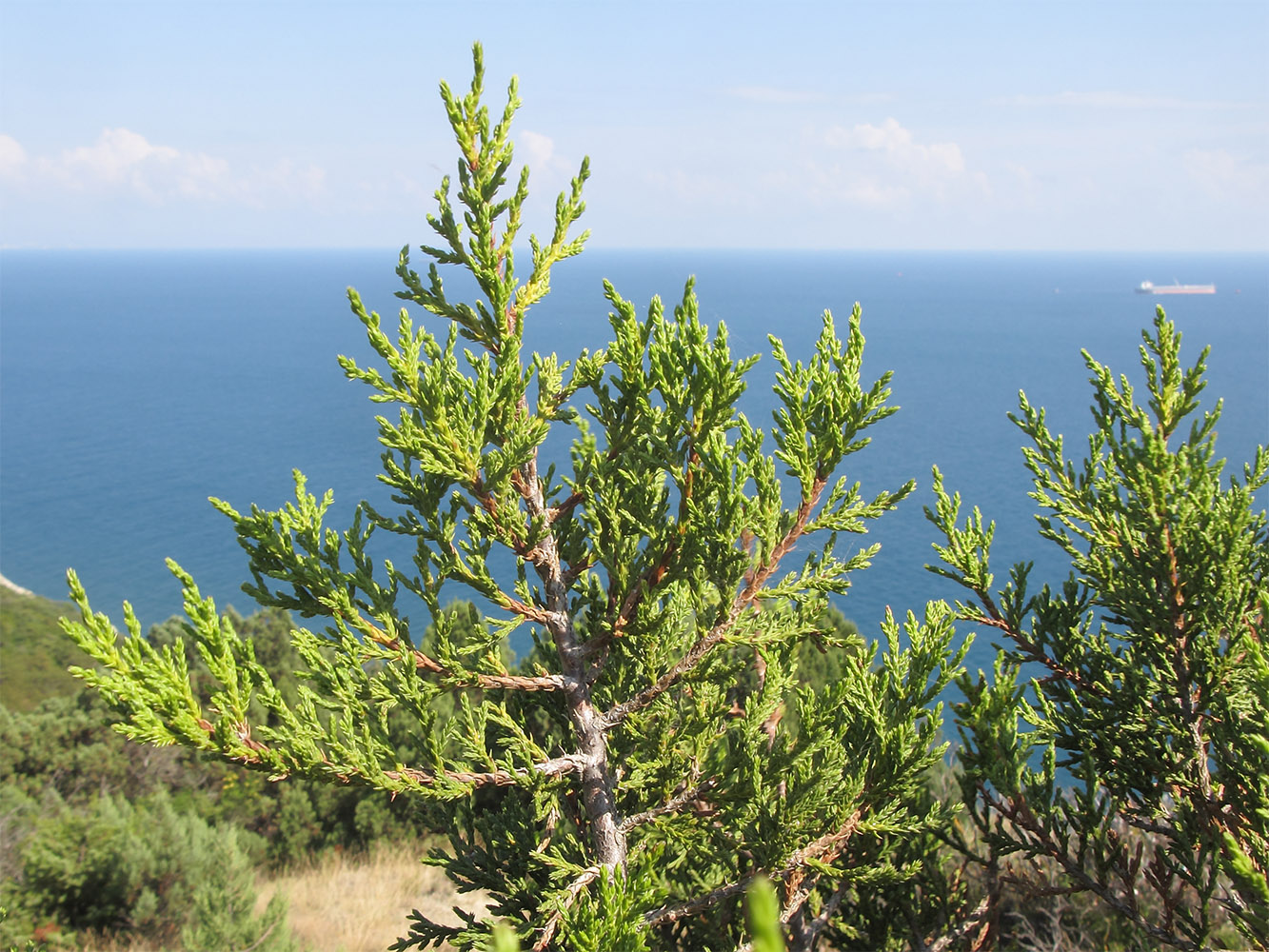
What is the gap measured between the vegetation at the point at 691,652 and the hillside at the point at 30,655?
35.7 metres

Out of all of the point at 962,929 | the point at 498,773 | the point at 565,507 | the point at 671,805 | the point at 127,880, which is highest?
the point at 565,507

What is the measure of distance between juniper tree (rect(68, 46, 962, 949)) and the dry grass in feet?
28.9

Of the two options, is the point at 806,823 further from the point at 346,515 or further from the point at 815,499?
the point at 346,515

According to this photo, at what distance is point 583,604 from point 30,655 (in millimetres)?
46401

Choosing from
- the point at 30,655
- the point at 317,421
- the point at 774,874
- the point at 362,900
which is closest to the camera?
the point at 774,874

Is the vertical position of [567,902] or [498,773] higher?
[498,773]

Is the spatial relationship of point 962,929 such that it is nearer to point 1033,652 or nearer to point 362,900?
point 1033,652

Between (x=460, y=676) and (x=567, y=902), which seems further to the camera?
(x=460, y=676)

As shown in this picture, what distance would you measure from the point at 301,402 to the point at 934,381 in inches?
2973

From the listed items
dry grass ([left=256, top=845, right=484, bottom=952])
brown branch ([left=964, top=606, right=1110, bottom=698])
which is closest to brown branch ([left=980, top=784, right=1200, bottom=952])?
brown branch ([left=964, top=606, right=1110, bottom=698])

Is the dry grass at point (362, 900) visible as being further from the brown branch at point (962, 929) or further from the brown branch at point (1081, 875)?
the brown branch at point (1081, 875)

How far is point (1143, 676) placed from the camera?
589 cm

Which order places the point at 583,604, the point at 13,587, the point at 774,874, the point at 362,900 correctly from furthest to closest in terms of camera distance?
1. the point at 13,587
2. the point at 362,900
3. the point at 583,604
4. the point at 774,874

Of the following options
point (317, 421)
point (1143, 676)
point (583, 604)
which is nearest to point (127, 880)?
point (583, 604)
